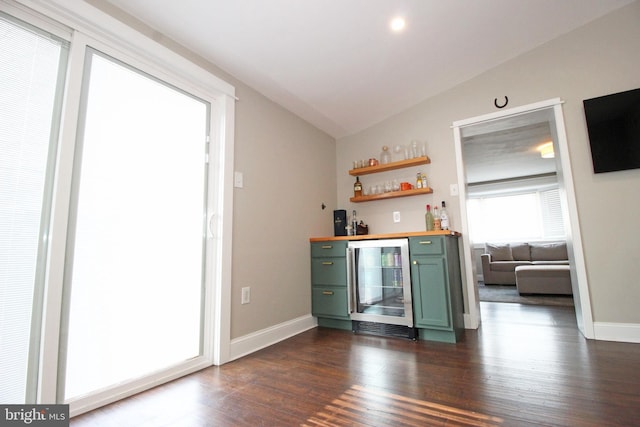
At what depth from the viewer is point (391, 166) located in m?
3.22

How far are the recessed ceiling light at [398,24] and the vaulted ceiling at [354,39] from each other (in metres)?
0.04

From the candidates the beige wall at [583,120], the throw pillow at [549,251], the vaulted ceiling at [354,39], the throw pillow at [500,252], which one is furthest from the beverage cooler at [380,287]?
the throw pillow at [549,251]

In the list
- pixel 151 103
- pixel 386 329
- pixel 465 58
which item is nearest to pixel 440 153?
pixel 465 58

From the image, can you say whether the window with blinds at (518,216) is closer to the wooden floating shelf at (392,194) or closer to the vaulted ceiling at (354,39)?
the wooden floating shelf at (392,194)

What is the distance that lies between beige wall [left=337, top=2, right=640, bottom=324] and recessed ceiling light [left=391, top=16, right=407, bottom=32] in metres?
1.21

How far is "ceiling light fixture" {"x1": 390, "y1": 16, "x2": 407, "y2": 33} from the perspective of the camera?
211cm

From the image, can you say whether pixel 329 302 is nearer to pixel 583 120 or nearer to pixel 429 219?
pixel 429 219

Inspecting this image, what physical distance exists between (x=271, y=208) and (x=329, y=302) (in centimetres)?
111

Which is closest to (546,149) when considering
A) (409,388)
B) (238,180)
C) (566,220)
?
(566,220)

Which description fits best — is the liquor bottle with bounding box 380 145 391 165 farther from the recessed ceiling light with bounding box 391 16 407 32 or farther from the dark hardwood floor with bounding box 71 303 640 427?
the dark hardwood floor with bounding box 71 303 640 427

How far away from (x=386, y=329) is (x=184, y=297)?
1.73 m

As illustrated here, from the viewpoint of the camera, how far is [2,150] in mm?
1317

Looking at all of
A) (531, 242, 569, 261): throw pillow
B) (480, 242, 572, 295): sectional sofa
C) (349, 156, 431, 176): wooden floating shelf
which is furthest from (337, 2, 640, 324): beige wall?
(531, 242, 569, 261): throw pillow

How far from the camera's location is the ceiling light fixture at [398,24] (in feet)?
6.93
